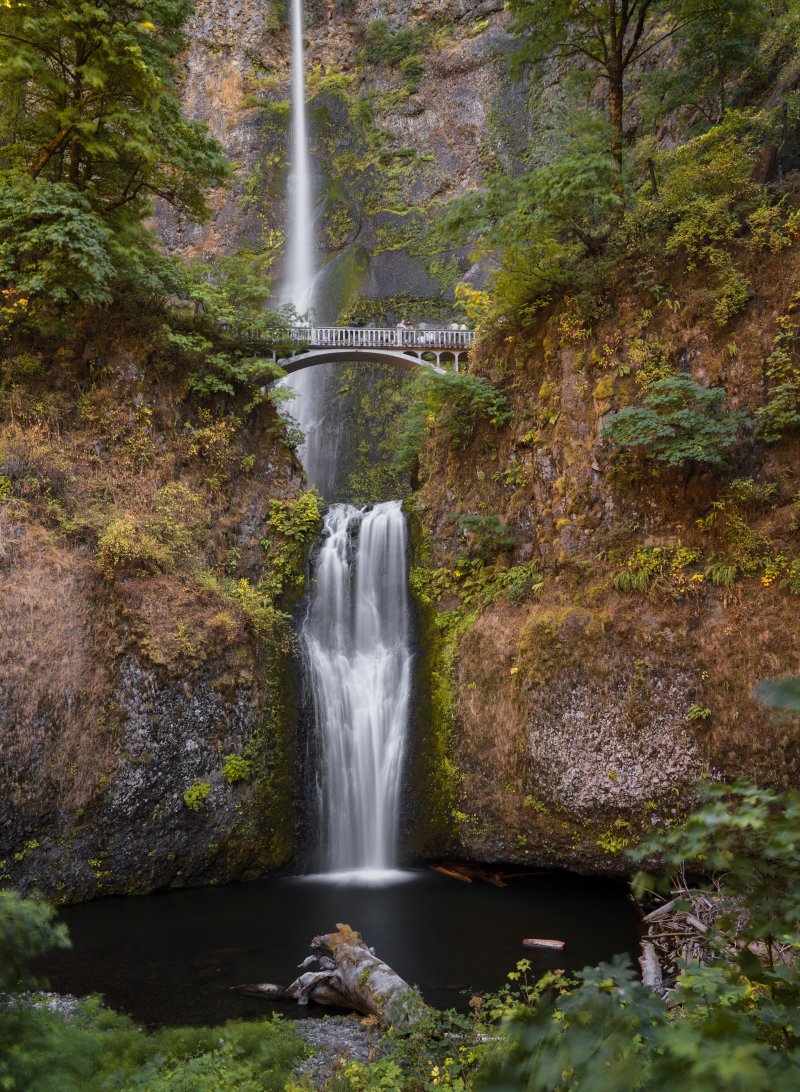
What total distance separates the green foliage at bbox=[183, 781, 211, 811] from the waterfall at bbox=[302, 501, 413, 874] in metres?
2.09

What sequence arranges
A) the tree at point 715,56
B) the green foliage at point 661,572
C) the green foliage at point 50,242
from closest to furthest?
the green foliage at point 661,572 < the green foliage at point 50,242 < the tree at point 715,56

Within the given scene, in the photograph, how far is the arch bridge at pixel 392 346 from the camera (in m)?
18.2

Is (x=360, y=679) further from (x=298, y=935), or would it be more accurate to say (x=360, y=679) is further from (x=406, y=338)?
(x=406, y=338)

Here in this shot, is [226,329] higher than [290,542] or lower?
higher

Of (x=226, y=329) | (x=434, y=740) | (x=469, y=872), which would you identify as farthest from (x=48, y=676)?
(x=226, y=329)

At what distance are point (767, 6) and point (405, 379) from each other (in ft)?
50.7

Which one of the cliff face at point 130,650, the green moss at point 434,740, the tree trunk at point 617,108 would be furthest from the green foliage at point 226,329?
the tree trunk at point 617,108

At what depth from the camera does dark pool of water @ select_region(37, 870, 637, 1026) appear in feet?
23.0

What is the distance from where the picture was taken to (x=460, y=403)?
12.7 meters

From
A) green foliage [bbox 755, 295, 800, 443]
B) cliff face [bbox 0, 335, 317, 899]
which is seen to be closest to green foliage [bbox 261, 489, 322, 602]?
cliff face [bbox 0, 335, 317, 899]

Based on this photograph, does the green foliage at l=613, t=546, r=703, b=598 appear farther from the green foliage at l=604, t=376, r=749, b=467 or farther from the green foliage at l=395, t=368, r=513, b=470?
the green foliage at l=395, t=368, r=513, b=470

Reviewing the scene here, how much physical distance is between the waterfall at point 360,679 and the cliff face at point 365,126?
51.9 feet

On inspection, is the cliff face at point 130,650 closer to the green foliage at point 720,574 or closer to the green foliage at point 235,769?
the green foliage at point 235,769

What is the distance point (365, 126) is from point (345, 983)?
3407cm
